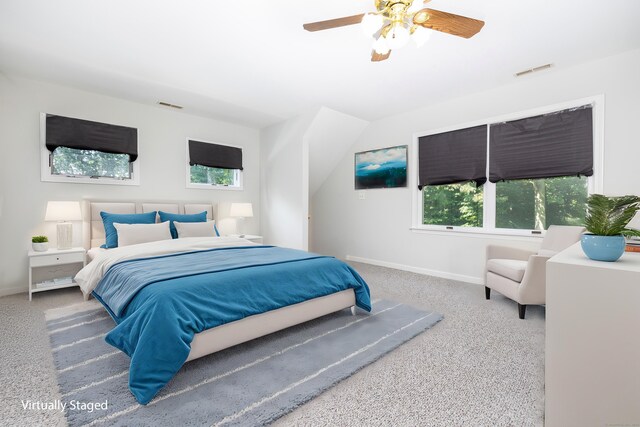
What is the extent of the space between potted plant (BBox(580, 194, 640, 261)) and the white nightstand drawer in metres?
4.41

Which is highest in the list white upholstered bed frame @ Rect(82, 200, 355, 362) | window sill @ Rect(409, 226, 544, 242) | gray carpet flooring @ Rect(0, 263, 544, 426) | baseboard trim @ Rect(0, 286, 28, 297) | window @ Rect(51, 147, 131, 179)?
window @ Rect(51, 147, 131, 179)

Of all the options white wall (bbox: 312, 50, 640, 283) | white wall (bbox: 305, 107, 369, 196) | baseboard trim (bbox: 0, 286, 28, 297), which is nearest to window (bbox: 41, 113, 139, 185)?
baseboard trim (bbox: 0, 286, 28, 297)

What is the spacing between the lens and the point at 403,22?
6.38 feet

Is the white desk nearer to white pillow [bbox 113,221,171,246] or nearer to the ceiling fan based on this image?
the ceiling fan

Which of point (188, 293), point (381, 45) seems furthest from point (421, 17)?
point (188, 293)

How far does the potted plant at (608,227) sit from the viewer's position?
3.73 feet

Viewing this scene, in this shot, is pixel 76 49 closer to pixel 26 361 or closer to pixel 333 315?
pixel 26 361

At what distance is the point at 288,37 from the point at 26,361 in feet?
10.2

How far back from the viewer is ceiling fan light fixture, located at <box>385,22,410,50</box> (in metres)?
1.88

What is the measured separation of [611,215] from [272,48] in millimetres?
2801

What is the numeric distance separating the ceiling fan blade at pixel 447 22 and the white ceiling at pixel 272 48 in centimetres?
35

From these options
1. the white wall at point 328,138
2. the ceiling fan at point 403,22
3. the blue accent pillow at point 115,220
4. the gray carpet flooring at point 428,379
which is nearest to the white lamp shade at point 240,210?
the blue accent pillow at point 115,220

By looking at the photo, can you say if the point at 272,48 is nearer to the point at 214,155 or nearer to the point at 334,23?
the point at 334,23

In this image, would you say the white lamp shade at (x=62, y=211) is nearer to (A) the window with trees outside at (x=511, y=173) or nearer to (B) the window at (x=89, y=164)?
(B) the window at (x=89, y=164)
